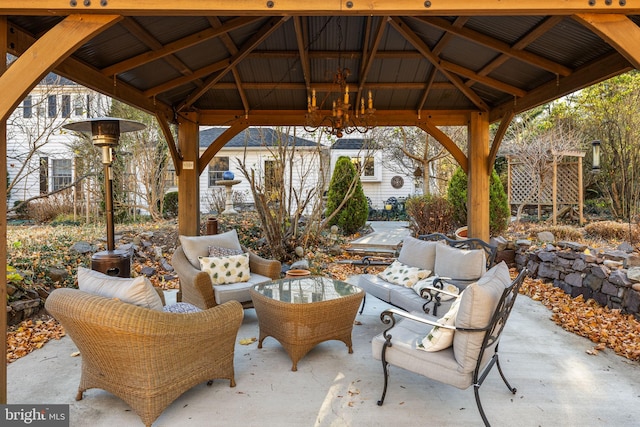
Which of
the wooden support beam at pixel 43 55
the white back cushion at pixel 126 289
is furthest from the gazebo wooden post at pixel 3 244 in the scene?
the white back cushion at pixel 126 289

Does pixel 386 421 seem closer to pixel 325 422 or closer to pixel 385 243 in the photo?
pixel 325 422

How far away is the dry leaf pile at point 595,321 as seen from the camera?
3.62m

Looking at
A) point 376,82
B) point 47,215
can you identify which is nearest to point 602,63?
point 376,82

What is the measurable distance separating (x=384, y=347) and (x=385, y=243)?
5.97m

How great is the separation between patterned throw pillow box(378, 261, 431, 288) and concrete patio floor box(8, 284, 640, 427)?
0.94 metres

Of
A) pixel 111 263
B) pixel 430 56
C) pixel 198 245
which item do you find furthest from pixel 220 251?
pixel 430 56

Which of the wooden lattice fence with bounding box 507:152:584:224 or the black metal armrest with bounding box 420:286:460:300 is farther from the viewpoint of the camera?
the wooden lattice fence with bounding box 507:152:584:224

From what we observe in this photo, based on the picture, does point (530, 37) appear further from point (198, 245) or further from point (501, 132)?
point (198, 245)

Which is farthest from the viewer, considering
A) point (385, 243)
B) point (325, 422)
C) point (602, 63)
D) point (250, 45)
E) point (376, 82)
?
point (385, 243)

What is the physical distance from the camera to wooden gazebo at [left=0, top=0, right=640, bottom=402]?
7.89 ft

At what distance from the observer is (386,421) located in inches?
98.0

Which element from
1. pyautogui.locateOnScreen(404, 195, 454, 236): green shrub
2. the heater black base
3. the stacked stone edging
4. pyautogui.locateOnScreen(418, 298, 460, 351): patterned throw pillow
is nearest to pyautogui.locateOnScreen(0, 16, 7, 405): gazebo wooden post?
the heater black base

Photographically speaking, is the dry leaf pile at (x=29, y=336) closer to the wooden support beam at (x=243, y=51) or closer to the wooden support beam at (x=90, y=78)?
the wooden support beam at (x=90, y=78)

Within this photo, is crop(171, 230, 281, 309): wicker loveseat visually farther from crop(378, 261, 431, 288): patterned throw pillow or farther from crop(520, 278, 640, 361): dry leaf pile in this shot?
crop(520, 278, 640, 361): dry leaf pile
